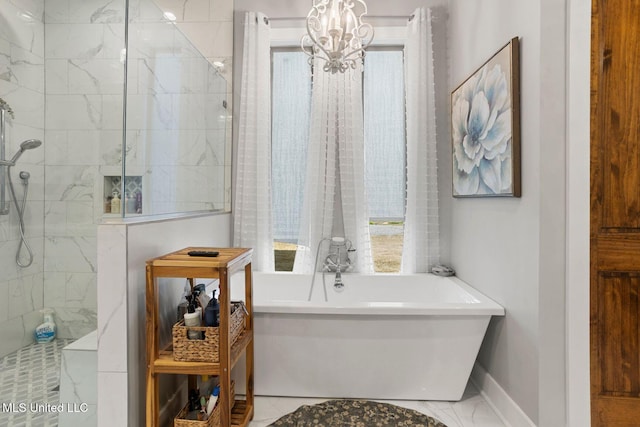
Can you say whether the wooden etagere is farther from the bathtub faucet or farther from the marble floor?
the bathtub faucet

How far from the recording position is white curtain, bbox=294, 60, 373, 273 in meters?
2.49

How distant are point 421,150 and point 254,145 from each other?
130 cm

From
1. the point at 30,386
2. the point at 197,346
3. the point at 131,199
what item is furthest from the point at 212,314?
the point at 30,386

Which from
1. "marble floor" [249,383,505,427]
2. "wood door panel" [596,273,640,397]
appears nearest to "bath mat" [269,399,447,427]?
"marble floor" [249,383,505,427]

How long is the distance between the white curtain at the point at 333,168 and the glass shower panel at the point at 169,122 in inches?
28.8

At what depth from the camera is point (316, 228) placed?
8.18 feet

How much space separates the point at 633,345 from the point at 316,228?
184 cm

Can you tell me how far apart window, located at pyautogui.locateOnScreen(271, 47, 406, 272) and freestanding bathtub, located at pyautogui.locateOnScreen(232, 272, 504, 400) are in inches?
36.6

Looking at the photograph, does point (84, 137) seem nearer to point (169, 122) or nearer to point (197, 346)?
point (169, 122)

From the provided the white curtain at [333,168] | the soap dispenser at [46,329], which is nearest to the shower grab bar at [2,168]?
the soap dispenser at [46,329]

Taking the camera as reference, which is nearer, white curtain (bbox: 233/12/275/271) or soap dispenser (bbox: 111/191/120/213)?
soap dispenser (bbox: 111/191/120/213)

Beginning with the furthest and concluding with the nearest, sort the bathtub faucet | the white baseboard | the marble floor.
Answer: the bathtub faucet < the marble floor < the white baseboard

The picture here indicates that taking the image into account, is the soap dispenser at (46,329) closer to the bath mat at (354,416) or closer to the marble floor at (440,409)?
the marble floor at (440,409)

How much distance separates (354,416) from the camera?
1669mm
